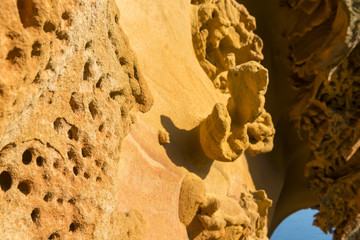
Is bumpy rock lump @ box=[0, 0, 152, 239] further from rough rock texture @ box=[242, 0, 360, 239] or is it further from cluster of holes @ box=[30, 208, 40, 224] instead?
rough rock texture @ box=[242, 0, 360, 239]

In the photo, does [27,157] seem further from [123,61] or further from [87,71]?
[123,61]

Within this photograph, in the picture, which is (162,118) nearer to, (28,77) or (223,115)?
(223,115)

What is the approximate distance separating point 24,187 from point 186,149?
26.9 inches

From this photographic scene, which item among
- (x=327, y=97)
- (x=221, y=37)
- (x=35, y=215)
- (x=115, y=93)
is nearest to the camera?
(x=35, y=215)

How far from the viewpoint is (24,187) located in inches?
22.7

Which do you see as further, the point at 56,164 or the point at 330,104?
the point at 330,104

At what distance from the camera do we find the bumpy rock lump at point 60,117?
1.61ft

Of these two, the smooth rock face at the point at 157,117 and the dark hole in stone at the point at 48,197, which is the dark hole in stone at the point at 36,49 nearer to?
the smooth rock face at the point at 157,117

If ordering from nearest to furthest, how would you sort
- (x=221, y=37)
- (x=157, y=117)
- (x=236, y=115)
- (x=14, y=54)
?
(x=14, y=54), (x=157, y=117), (x=236, y=115), (x=221, y=37)

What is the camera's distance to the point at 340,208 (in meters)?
2.49

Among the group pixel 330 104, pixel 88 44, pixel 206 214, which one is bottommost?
pixel 330 104

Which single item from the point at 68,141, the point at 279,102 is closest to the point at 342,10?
the point at 279,102

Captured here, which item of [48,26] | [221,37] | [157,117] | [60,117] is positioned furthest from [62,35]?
[221,37]

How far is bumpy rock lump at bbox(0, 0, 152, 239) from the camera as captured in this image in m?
0.49
